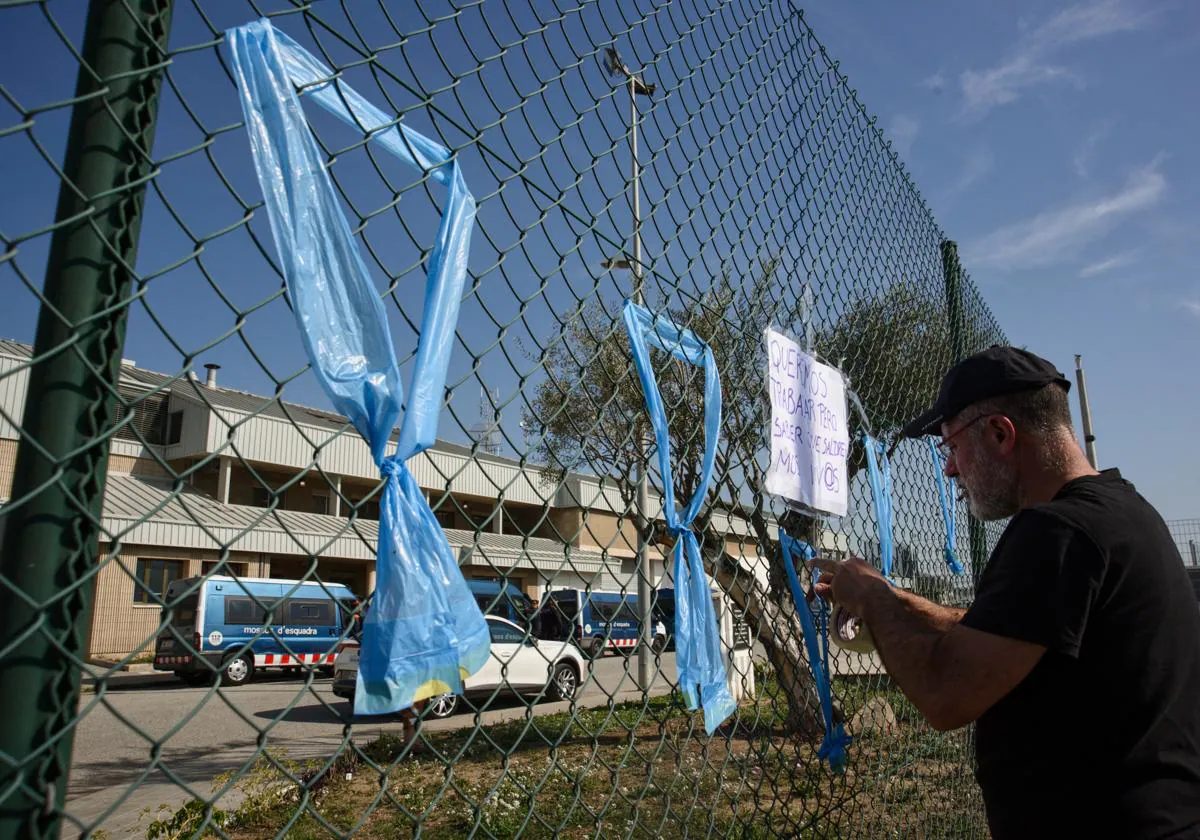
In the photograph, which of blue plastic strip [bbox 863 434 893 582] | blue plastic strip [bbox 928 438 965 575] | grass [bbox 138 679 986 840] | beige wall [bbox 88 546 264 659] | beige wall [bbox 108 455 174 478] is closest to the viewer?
beige wall [bbox 108 455 174 478]

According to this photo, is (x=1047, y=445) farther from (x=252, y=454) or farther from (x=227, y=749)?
(x=252, y=454)

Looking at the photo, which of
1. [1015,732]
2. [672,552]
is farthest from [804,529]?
[1015,732]

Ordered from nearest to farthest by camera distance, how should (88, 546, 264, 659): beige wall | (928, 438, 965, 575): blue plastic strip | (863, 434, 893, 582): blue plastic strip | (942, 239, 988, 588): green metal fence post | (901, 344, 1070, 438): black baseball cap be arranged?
(901, 344, 1070, 438): black baseball cap < (863, 434, 893, 582): blue plastic strip < (928, 438, 965, 575): blue plastic strip < (942, 239, 988, 588): green metal fence post < (88, 546, 264, 659): beige wall

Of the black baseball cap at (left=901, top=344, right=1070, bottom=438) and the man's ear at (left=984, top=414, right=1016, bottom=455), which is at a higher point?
the black baseball cap at (left=901, top=344, right=1070, bottom=438)

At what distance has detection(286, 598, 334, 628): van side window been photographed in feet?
64.2

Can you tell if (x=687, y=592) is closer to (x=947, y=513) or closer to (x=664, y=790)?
(x=664, y=790)

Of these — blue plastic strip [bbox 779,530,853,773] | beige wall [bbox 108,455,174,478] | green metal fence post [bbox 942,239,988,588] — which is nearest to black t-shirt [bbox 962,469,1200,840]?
blue plastic strip [bbox 779,530,853,773]

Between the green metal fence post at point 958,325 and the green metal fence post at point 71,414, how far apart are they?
4.81 meters

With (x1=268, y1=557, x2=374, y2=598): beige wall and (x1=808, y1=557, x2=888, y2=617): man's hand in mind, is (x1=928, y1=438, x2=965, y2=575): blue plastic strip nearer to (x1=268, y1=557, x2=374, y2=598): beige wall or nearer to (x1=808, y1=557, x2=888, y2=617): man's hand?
(x1=808, y1=557, x2=888, y2=617): man's hand

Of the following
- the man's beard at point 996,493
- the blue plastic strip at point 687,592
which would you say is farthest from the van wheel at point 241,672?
the man's beard at point 996,493

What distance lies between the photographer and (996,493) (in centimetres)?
206

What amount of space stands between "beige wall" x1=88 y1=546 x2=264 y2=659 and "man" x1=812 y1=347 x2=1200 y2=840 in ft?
54.1

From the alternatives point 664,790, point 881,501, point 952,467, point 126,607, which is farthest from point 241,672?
point 952,467

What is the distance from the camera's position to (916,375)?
4.62 metres
